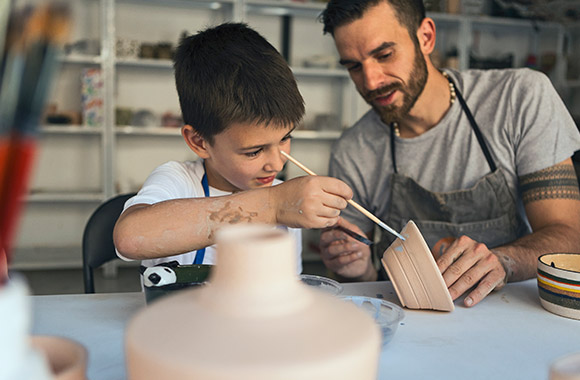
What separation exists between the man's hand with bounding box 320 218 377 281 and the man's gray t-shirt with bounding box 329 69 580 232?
361 mm

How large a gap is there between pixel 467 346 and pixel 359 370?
52cm

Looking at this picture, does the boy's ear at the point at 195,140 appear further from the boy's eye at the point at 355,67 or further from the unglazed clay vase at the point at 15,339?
the unglazed clay vase at the point at 15,339

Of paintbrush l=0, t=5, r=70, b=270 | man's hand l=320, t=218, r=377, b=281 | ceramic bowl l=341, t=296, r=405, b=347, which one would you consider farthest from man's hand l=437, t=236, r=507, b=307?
paintbrush l=0, t=5, r=70, b=270

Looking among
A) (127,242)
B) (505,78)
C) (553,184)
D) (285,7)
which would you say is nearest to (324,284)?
(127,242)

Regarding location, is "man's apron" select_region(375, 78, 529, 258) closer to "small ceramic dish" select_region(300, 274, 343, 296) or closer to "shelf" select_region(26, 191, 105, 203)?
"small ceramic dish" select_region(300, 274, 343, 296)

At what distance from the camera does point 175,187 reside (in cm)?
131

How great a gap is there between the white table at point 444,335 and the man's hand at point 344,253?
0.76 ft

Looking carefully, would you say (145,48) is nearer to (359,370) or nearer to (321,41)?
(321,41)

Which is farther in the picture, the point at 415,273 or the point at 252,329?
the point at 415,273

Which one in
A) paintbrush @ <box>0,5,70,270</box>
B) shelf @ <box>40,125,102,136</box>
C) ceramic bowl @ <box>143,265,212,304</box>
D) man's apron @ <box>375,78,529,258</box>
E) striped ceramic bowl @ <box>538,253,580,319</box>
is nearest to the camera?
paintbrush @ <box>0,5,70,270</box>

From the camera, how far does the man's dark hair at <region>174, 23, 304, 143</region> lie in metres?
1.25

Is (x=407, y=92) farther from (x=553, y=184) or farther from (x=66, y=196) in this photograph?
(x=66, y=196)

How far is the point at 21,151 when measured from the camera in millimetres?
381

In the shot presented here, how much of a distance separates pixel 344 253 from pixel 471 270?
1.25ft
